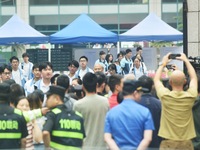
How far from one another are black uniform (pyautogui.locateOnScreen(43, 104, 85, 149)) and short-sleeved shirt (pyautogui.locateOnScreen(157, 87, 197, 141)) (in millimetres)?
1452

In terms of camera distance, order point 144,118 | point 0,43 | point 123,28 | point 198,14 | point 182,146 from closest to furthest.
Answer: point 144,118 → point 182,146 → point 198,14 → point 0,43 → point 123,28

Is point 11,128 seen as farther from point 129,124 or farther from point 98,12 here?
point 98,12

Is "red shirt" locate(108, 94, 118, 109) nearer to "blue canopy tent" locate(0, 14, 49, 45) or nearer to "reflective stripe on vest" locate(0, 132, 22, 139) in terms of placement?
"reflective stripe on vest" locate(0, 132, 22, 139)

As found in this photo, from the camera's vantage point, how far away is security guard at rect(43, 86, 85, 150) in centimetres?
742

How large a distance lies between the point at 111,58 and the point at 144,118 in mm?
16349

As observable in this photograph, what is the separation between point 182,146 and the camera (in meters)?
8.34

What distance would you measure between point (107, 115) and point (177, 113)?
4.41 ft

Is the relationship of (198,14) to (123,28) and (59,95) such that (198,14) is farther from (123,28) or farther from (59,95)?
(123,28)

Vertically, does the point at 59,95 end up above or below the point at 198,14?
below

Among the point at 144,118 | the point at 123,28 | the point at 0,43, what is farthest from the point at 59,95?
the point at 123,28

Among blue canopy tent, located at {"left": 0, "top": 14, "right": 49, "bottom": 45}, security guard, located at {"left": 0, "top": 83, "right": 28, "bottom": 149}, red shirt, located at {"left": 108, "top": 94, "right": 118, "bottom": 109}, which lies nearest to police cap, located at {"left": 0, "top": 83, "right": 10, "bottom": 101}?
security guard, located at {"left": 0, "top": 83, "right": 28, "bottom": 149}

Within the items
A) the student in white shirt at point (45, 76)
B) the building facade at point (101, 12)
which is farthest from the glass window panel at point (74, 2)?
the student in white shirt at point (45, 76)

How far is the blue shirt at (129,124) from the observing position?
7.26 meters

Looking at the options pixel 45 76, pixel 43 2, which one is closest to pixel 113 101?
pixel 45 76
